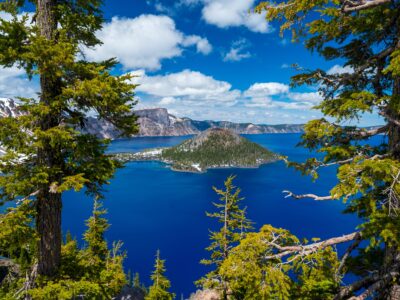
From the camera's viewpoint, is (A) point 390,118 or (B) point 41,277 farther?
(B) point 41,277

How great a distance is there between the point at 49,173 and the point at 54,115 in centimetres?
166

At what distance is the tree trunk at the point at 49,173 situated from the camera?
7.66 metres

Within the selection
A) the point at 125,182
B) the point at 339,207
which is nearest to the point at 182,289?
the point at 339,207

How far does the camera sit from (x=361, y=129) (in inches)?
294

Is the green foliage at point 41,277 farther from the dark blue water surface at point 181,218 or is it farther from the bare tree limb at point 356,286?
the dark blue water surface at point 181,218

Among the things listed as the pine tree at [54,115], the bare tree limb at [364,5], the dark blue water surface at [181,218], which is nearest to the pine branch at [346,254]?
the bare tree limb at [364,5]

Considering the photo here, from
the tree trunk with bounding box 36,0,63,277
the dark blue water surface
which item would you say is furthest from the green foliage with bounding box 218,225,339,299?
the dark blue water surface

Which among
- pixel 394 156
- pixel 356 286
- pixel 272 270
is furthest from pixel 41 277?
pixel 394 156

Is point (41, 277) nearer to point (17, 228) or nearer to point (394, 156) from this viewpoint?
point (17, 228)

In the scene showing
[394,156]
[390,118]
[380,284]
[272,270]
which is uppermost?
[390,118]

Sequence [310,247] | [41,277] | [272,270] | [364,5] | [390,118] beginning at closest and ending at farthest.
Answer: [364,5] → [390,118] → [272,270] → [310,247] → [41,277]

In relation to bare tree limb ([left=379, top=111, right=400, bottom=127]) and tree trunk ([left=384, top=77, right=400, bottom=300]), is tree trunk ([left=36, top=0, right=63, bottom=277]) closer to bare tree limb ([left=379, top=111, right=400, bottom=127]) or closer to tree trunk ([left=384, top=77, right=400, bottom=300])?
bare tree limb ([left=379, top=111, right=400, bottom=127])

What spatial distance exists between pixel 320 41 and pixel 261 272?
7010 mm

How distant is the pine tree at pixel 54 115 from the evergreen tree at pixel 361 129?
5165 millimetres
